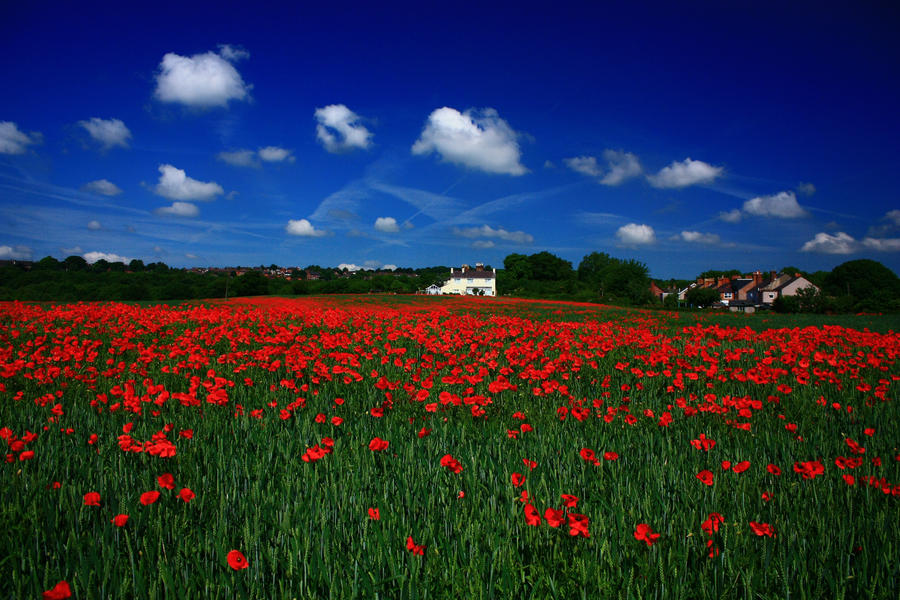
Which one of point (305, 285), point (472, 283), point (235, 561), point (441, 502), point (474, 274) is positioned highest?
point (474, 274)

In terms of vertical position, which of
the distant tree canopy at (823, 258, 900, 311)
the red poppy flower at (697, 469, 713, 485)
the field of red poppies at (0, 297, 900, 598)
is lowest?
the field of red poppies at (0, 297, 900, 598)

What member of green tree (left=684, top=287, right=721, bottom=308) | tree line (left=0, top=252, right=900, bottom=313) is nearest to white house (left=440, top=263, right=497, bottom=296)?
tree line (left=0, top=252, right=900, bottom=313)

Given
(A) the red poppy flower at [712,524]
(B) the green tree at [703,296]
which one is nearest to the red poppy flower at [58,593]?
(A) the red poppy flower at [712,524]

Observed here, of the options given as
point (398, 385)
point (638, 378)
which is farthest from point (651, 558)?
point (638, 378)

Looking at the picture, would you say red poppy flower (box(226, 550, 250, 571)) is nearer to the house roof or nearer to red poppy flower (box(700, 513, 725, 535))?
red poppy flower (box(700, 513, 725, 535))

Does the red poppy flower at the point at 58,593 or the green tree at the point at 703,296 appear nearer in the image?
the red poppy flower at the point at 58,593

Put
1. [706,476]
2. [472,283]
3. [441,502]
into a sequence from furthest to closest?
[472,283]
[441,502]
[706,476]

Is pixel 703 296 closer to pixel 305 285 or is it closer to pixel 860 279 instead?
pixel 860 279

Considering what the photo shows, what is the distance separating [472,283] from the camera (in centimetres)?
11538

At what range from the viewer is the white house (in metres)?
115

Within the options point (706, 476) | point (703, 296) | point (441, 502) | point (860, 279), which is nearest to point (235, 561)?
point (441, 502)

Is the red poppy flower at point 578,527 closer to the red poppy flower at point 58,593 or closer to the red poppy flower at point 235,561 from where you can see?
the red poppy flower at point 235,561

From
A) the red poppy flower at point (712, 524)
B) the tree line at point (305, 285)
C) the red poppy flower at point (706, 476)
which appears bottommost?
the red poppy flower at point (712, 524)

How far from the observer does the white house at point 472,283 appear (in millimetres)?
114875
